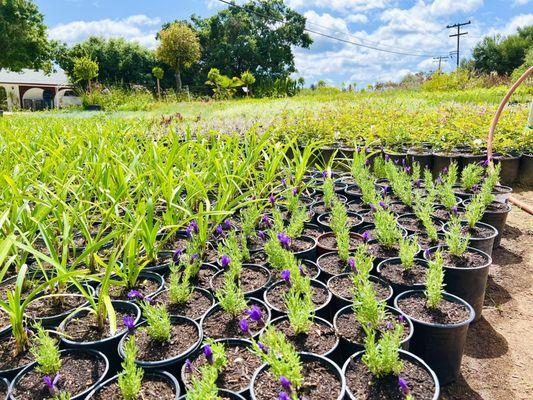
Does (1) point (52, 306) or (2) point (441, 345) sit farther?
(1) point (52, 306)

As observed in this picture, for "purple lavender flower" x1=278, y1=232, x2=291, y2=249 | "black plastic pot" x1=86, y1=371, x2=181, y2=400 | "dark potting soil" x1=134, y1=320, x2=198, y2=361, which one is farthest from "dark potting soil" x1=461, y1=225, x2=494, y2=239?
"black plastic pot" x1=86, y1=371, x2=181, y2=400

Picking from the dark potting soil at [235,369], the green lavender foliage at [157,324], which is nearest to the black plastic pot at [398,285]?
the dark potting soil at [235,369]

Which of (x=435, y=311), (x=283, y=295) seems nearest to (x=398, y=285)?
(x=435, y=311)

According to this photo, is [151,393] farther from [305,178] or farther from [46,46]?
[46,46]

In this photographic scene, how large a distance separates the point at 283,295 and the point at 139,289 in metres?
0.72

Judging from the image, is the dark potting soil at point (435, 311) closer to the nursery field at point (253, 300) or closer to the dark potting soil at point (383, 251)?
the nursery field at point (253, 300)

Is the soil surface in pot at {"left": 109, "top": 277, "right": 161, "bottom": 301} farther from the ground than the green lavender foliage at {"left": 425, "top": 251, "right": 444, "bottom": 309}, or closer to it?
closer to it

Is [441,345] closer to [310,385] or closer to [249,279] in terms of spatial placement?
[310,385]

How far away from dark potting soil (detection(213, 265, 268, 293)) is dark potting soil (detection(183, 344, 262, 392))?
419 mm

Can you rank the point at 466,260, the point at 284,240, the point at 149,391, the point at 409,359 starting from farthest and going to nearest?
the point at 466,260, the point at 284,240, the point at 409,359, the point at 149,391

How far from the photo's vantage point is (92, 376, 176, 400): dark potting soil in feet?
4.30

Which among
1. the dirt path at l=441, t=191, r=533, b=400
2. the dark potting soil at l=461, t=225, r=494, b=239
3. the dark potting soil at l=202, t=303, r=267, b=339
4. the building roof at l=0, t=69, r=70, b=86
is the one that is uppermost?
the building roof at l=0, t=69, r=70, b=86

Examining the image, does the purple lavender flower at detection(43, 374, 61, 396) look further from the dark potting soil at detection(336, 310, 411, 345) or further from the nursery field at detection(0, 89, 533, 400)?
the dark potting soil at detection(336, 310, 411, 345)

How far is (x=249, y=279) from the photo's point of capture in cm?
205
